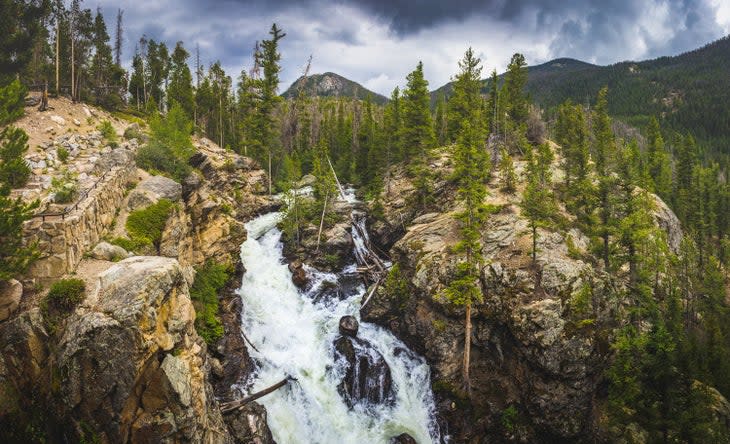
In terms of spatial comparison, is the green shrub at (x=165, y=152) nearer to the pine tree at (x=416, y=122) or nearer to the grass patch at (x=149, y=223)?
the grass patch at (x=149, y=223)

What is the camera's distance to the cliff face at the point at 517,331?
22812 millimetres

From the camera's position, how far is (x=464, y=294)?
971 inches

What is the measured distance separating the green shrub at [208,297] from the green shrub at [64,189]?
345 inches

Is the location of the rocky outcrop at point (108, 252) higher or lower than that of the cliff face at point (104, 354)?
higher

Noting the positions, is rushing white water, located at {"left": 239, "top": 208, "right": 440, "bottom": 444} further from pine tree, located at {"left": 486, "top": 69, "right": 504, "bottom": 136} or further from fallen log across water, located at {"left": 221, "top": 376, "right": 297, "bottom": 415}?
pine tree, located at {"left": 486, "top": 69, "right": 504, "bottom": 136}

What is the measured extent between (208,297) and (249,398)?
25.7ft

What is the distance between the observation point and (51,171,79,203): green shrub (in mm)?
19188

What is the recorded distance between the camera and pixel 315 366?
24.4 meters

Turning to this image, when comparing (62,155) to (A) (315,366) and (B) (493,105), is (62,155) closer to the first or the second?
(A) (315,366)

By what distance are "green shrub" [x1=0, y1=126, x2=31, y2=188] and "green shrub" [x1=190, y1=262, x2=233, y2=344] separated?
35.6 ft

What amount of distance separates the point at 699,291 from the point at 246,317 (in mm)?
56667

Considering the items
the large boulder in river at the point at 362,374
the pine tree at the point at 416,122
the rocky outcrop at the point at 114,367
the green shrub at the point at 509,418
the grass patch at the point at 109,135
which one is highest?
the pine tree at the point at 416,122

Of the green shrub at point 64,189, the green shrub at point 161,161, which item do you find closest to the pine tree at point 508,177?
the green shrub at point 161,161

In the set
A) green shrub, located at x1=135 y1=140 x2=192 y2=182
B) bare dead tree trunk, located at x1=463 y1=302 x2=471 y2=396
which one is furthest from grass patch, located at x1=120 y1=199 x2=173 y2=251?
bare dead tree trunk, located at x1=463 y1=302 x2=471 y2=396
